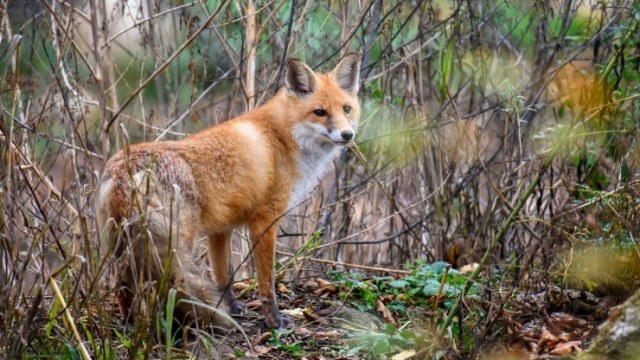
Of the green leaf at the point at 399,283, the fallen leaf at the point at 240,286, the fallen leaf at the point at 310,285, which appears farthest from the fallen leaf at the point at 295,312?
the green leaf at the point at 399,283

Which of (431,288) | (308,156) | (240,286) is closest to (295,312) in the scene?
(240,286)

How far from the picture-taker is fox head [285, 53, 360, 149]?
6.02 m

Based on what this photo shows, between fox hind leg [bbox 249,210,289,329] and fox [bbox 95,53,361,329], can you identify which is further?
fox hind leg [bbox 249,210,289,329]

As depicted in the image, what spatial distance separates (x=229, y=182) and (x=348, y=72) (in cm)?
149

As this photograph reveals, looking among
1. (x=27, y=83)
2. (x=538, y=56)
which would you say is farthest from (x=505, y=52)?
(x=27, y=83)

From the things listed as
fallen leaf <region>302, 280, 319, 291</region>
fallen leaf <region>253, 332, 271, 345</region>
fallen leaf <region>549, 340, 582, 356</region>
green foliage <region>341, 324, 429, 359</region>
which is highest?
fallen leaf <region>549, 340, 582, 356</region>

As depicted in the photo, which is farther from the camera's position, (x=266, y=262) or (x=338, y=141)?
(x=338, y=141)

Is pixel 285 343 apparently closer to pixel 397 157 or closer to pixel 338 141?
pixel 338 141

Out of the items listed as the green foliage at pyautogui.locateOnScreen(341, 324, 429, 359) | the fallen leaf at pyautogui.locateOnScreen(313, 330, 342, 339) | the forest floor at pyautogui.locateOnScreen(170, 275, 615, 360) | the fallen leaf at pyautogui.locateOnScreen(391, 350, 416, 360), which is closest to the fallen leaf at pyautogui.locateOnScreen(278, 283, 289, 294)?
the forest floor at pyautogui.locateOnScreen(170, 275, 615, 360)

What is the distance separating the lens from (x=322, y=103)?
612 cm

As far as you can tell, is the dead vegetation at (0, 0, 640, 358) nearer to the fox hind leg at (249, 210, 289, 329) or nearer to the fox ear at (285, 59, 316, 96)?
the fox hind leg at (249, 210, 289, 329)

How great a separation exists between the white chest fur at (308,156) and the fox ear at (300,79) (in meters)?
0.32

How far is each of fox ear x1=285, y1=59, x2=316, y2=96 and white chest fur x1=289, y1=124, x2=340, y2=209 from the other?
32 cm

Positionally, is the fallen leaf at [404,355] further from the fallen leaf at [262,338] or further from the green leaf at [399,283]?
the green leaf at [399,283]
